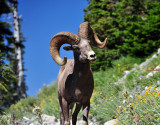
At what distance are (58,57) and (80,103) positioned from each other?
106 cm

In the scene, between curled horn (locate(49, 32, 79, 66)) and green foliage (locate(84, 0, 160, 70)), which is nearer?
curled horn (locate(49, 32, 79, 66))

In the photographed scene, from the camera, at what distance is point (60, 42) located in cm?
397

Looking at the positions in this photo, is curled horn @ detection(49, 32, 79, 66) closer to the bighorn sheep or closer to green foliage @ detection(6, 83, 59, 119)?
the bighorn sheep

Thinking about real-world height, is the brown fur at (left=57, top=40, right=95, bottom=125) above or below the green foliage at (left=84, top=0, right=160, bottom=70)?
below

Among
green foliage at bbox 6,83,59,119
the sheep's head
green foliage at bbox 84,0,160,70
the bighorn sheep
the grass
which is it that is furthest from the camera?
green foliage at bbox 84,0,160,70

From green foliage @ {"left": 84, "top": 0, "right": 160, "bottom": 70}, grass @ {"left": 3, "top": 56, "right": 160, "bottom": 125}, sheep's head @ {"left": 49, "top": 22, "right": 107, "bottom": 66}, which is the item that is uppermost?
green foliage @ {"left": 84, "top": 0, "right": 160, "bottom": 70}

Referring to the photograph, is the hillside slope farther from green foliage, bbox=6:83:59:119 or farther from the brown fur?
the brown fur

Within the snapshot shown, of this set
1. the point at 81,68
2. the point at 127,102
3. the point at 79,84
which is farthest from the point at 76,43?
the point at 127,102

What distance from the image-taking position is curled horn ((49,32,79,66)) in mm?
3787

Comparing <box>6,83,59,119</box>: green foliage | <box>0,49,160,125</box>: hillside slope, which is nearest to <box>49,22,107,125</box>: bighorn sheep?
<box>0,49,160,125</box>: hillside slope

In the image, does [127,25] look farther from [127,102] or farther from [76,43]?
[76,43]

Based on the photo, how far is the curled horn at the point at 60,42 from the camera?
3.79 m

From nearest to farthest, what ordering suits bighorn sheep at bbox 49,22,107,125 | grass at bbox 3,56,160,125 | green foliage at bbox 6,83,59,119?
bighorn sheep at bbox 49,22,107,125 < grass at bbox 3,56,160,125 < green foliage at bbox 6,83,59,119

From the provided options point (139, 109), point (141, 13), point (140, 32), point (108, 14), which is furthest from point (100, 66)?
point (139, 109)
